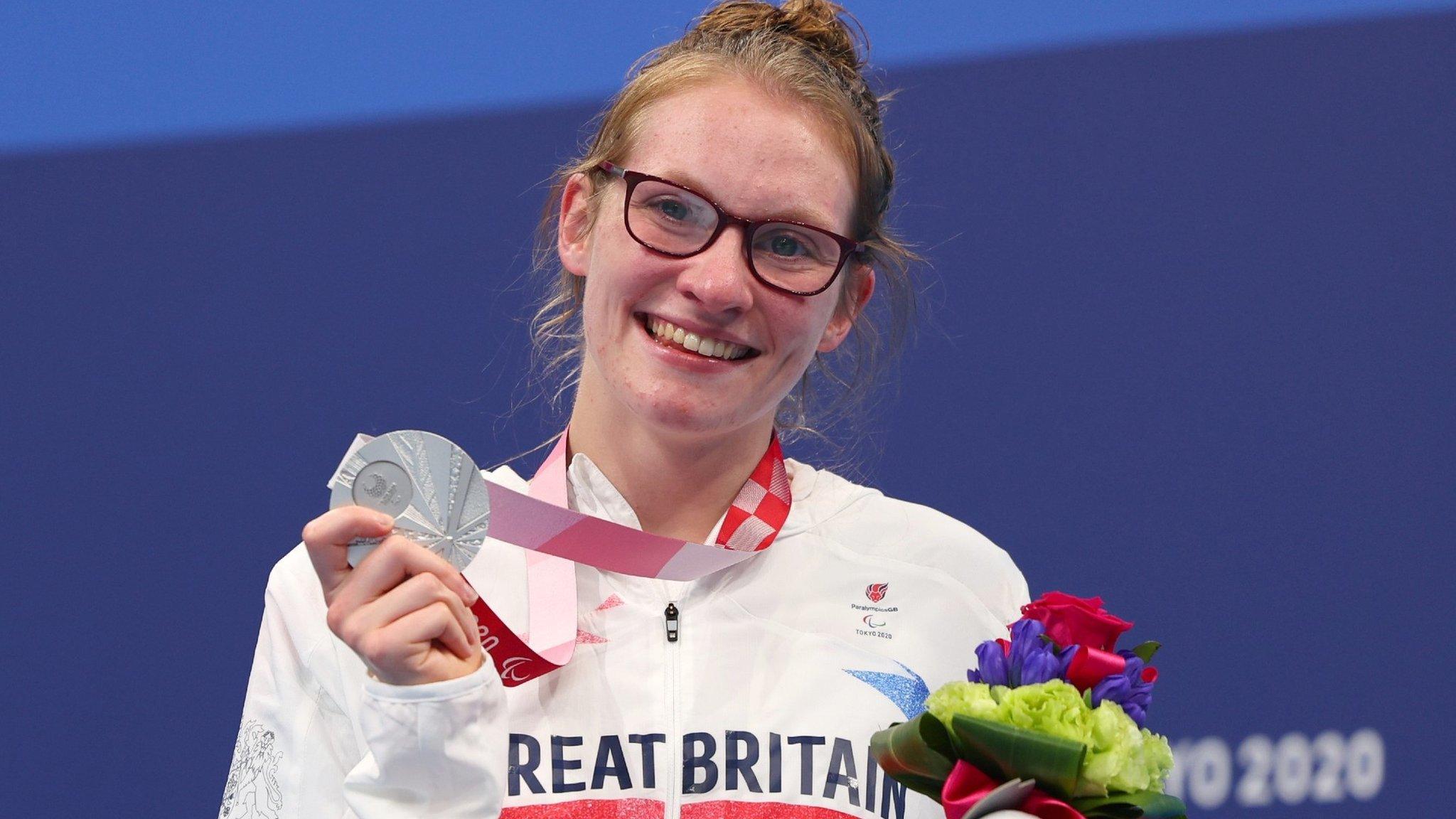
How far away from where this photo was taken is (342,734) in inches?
59.7

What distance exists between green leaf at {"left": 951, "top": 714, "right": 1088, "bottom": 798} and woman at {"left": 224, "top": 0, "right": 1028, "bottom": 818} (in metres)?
0.31

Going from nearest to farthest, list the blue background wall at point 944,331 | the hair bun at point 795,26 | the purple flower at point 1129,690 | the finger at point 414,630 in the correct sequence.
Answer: the finger at point 414,630
the purple flower at point 1129,690
the hair bun at point 795,26
the blue background wall at point 944,331

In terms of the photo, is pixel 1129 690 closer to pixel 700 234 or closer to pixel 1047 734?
pixel 1047 734

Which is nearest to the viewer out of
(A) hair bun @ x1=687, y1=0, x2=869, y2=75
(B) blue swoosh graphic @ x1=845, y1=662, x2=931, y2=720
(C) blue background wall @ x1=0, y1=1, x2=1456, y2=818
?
(B) blue swoosh graphic @ x1=845, y1=662, x2=931, y2=720

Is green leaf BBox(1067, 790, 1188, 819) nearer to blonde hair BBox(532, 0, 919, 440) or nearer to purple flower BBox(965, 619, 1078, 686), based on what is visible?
purple flower BBox(965, 619, 1078, 686)

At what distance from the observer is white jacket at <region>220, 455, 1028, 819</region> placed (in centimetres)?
150

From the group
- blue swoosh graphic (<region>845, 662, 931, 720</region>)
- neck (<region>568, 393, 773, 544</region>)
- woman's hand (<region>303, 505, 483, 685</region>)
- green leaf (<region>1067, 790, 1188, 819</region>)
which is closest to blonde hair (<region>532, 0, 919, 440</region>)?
neck (<region>568, 393, 773, 544</region>)

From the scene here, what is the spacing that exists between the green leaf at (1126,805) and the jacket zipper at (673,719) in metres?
0.44

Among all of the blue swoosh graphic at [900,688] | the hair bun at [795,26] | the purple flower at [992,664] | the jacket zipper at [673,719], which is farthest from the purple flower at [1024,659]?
the hair bun at [795,26]

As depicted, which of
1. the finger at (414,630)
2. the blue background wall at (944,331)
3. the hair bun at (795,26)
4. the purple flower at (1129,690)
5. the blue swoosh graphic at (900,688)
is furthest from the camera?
the blue background wall at (944,331)

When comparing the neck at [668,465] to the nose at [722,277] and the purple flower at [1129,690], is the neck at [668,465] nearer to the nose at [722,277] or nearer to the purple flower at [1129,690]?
the nose at [722,277]

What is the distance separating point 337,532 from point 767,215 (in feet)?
1.88

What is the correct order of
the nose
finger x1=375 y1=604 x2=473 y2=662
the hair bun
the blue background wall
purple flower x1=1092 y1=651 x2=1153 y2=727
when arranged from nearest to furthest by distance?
finger x1=375 y1=604 x2=473 y2=662 → purple flower x1=1092 y1=651 x2=1153 y2=727 → the nose → the hair bun → the blue background wall

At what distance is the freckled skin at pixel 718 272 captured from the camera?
150 cm
